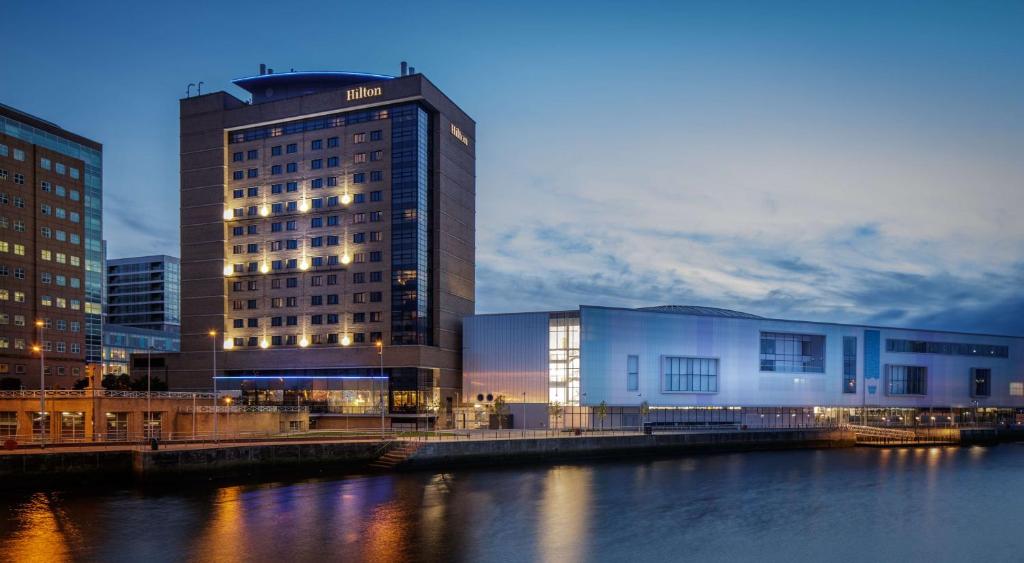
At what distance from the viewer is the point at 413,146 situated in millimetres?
123000

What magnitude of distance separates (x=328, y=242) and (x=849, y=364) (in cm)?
8488

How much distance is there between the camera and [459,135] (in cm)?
13375

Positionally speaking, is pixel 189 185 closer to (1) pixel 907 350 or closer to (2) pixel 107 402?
(2) pixel 107 402

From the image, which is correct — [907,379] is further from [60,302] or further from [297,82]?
[60,302]

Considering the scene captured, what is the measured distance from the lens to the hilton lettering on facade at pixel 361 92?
125 m

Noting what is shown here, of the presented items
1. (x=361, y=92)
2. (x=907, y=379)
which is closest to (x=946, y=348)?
(x=907, y=379)

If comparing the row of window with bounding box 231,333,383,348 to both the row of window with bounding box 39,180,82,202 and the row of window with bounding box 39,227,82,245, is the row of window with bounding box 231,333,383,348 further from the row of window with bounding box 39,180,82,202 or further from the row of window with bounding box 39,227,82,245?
the row of window with bounding box 39,180,82,202

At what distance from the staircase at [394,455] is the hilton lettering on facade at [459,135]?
6528 cm

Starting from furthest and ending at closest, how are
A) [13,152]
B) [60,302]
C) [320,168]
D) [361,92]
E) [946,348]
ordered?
1. [946,348]
2. [60,302]
3. [13,152]
4. [320,168]
5. [361,92]

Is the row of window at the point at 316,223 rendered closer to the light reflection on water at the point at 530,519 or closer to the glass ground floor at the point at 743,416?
the glass ground floor at the point at 743,416

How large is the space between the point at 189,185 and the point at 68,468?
273 feet

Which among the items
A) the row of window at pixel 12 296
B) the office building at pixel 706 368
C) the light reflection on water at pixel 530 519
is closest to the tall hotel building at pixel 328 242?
the office building at pixel 706 368

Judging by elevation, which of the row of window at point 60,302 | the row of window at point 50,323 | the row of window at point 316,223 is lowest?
the row of window at point 50,323

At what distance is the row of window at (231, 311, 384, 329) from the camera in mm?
124062
